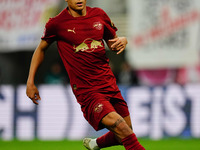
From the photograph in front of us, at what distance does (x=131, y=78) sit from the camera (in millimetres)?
13273

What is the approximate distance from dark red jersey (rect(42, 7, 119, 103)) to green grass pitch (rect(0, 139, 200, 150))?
3.55 metres

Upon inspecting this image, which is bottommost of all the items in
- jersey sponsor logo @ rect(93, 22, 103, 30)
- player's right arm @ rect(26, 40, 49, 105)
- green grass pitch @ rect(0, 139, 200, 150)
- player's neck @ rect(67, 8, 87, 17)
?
green grass pitch @ rect(0, 139, 200, 150)

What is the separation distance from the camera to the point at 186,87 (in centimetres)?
1096

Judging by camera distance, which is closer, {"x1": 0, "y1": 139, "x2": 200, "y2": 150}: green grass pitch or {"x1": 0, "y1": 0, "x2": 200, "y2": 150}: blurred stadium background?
{"x1": 0, "y1": 139, "x2": 200, "y2": 150}: green grass pitch

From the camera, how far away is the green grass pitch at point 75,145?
9.41 meters

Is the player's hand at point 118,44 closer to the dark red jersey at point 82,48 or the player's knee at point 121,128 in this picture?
the dark red jersey at point 82,48

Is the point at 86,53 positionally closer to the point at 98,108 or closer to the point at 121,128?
the point at 98,108

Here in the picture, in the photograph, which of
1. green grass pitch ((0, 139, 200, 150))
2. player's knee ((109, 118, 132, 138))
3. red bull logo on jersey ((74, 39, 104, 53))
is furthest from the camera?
green grass pitch ((0, 139, 200, 150))

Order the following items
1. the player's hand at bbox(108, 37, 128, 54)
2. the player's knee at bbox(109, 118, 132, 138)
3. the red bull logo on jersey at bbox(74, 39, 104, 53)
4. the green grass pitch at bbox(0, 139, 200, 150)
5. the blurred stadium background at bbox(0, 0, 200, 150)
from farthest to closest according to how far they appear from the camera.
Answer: the blurred stadium background at bbox(0, 0, 200, 150)
the green grass pitch at bbox(0, 139, 200, 150)
the red bull logo on jersey at bbox(74, 39, 104, 53)
the player's hand at bbox(108, 37, 128, 54)
the player's knee at bbox(109, 118, 132, 138)

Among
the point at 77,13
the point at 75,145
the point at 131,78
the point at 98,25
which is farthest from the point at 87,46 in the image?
the point at 131,78

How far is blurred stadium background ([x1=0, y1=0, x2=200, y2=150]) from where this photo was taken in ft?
35.9

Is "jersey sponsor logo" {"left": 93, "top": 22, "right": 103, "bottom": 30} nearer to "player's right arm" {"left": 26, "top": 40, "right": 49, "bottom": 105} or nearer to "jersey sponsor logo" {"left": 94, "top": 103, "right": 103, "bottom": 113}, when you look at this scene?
"player's right arm" {"left": 26, "top": 40, "right": 49, "bottom": 105}

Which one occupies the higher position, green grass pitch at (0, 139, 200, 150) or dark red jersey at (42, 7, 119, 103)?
dark red jersey at (42, 7, 119, 103)

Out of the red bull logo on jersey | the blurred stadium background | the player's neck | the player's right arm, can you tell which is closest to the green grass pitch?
the blurred stadium background
